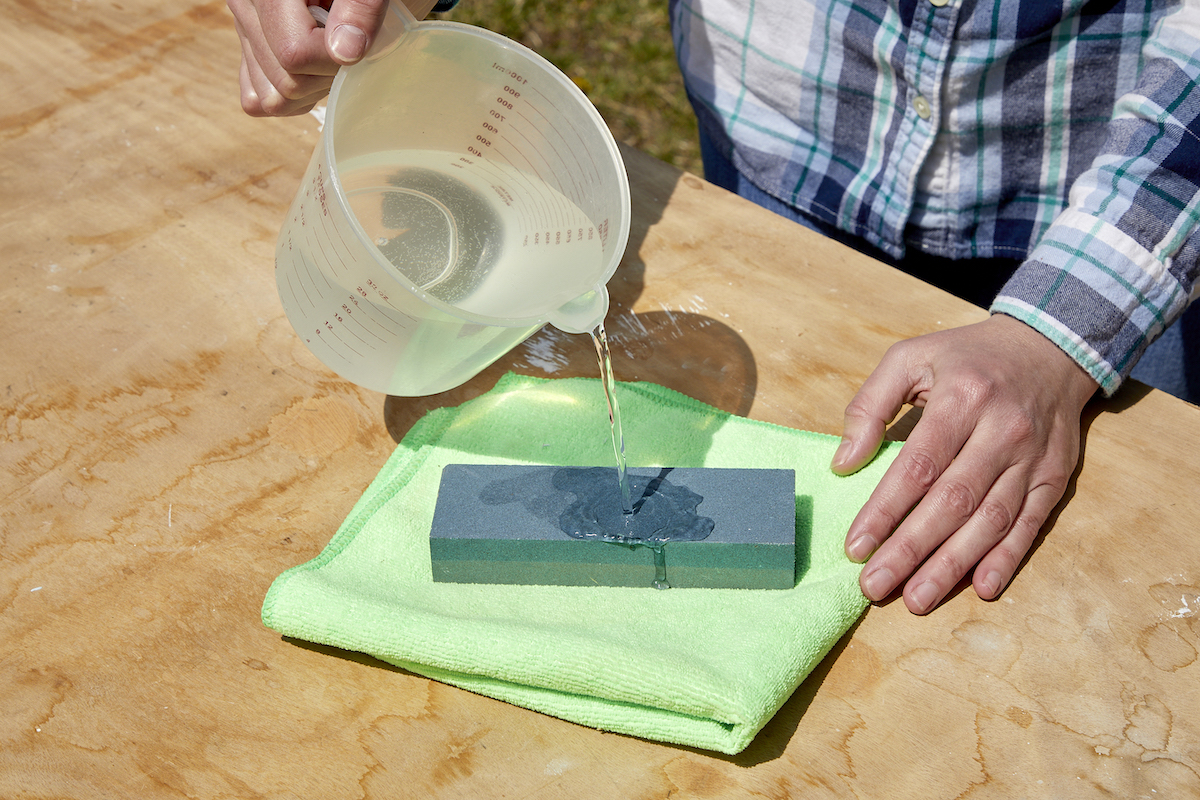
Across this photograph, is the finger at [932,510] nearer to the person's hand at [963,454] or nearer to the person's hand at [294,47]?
the person's hand at [963,454]

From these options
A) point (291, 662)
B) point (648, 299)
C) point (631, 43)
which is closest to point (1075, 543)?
point (648, 299)

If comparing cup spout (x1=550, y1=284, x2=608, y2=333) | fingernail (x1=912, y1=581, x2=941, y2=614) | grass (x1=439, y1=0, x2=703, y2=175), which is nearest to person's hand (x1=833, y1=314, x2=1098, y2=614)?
fingernail (x1=912, y1=581, x2=941, y2=614)

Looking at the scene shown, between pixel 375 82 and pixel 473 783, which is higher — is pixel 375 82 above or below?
above

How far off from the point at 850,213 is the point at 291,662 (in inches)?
33.6

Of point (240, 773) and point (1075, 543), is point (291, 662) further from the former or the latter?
point (1075, 543)

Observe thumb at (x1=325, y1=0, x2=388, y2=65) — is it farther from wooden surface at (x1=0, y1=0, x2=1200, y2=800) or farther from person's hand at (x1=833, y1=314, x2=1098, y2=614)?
person's hand at (x1=833, y1=314, x2=1098, y2=614)

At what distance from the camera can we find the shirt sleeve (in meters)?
0.91

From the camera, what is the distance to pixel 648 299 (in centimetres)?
108

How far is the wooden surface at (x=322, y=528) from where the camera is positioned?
26.9 inches

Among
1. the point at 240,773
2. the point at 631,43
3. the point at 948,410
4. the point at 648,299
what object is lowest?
the point at 631,43

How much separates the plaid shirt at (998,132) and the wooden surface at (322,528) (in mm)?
117

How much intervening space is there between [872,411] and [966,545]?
0.48 ft

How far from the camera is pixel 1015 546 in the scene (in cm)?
81

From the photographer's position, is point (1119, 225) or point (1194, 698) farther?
point (1119, 225)
